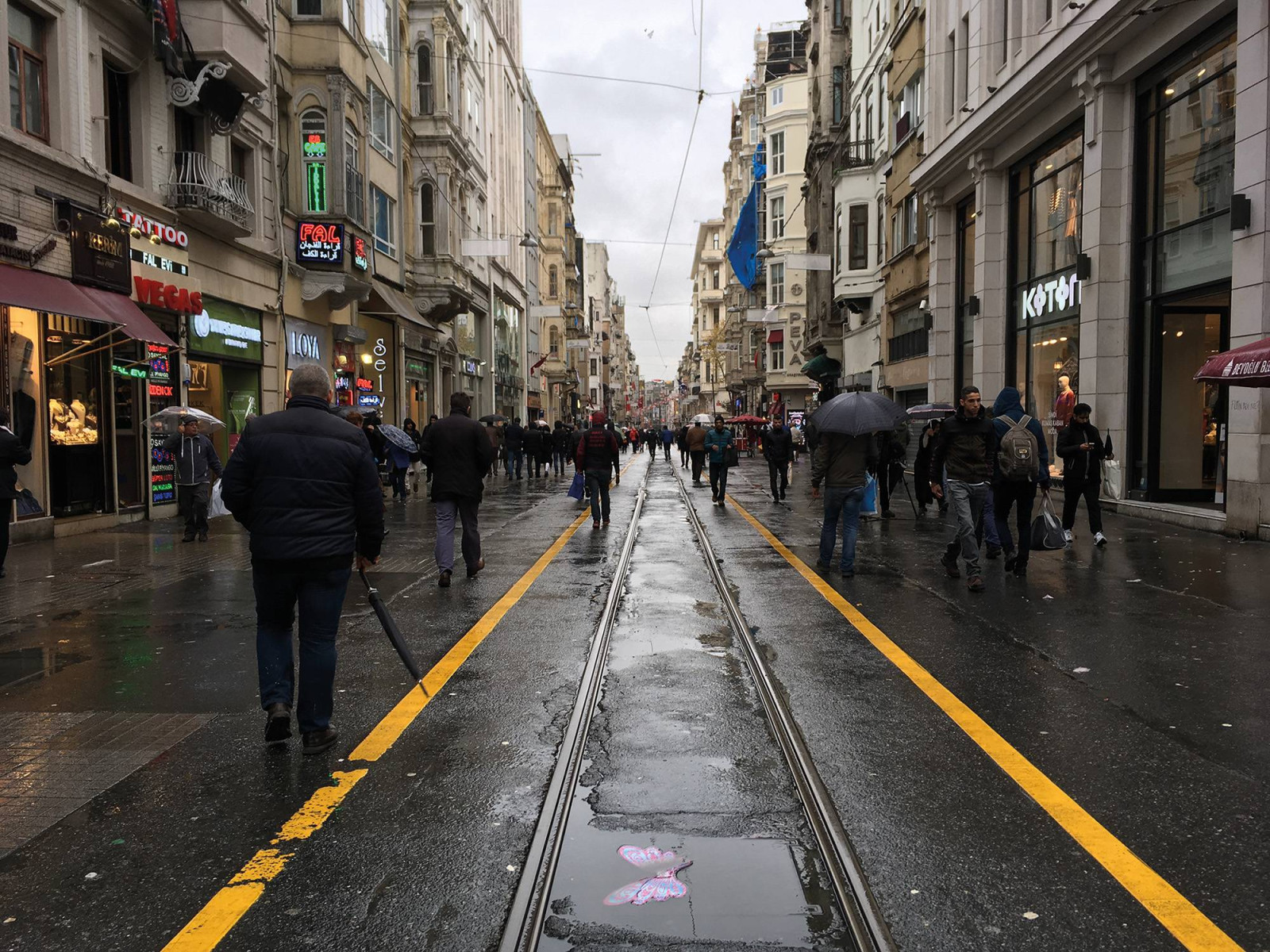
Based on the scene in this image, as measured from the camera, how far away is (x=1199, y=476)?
15797mm

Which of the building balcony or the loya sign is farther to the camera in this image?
the building balcony

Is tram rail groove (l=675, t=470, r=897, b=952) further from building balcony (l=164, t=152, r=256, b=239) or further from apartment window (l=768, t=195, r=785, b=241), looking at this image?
apartment window (l=768, t=195, r=785, b=241)

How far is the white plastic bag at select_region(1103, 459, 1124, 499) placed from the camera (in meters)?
16.9

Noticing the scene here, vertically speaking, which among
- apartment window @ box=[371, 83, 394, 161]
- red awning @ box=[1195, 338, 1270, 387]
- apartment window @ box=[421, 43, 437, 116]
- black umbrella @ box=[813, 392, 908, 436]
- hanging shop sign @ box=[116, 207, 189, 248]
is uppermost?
apartment window @ box=[421, 43, 437, 116]

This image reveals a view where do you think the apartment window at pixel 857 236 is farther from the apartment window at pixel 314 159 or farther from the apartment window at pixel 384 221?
the apartment window at pixel 314 159

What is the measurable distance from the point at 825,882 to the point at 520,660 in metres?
3.47

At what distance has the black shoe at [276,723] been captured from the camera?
15.9ft

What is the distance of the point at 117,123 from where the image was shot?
1611 centimetres

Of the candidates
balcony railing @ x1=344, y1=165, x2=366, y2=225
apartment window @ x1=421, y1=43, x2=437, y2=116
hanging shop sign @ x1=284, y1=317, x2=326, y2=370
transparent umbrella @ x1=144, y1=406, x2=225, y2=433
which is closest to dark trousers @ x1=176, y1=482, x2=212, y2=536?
transparent umbrella @ x1=144, y1=406, x2=225, y2=433

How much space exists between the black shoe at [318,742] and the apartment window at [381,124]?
2508cm

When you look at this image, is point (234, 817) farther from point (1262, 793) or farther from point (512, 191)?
point (512, 191)

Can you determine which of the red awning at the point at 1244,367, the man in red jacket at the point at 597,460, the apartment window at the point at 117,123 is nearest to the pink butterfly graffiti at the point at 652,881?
the red awning at the point at 1244,367

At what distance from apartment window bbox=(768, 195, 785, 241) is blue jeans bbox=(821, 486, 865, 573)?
1956 inches

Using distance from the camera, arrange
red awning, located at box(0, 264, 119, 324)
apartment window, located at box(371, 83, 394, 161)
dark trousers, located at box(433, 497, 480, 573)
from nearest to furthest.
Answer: dark trousers, located at box(433, 497, 480, 573), red awning, located at box(0, 264, 119, 324), apartment window, located at box(371, 83, 394, 161)
